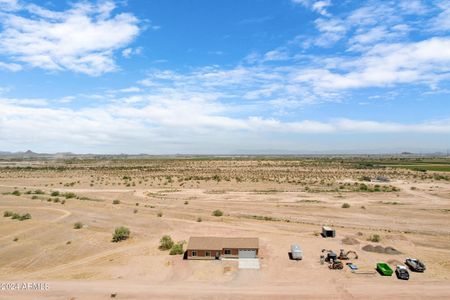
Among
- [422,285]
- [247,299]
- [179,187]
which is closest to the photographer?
[247,299]

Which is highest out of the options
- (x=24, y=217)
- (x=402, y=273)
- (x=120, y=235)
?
(x=24, y=217)

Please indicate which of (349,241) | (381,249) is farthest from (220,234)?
(381,249)

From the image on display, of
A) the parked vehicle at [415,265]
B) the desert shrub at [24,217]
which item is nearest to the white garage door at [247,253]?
the parked vehicle at [415,265]

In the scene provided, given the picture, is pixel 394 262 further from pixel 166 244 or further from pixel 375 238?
pixel 166 244

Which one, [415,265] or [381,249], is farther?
[381,249]

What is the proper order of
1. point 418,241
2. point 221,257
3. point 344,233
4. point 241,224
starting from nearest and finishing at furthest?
point 221,257 < point 418,241 < point 344,233 < point 241,224

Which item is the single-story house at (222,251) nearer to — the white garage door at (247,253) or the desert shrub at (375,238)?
the white garage door at (247,253)

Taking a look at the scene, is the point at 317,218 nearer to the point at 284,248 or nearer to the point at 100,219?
the point at 284,248

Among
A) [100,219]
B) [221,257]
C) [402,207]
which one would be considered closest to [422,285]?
[221,257]
